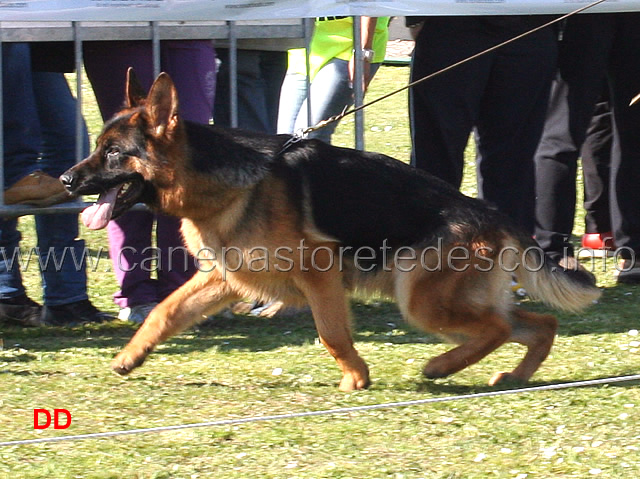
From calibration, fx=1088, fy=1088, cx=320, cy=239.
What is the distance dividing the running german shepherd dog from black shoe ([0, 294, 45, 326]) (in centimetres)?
125

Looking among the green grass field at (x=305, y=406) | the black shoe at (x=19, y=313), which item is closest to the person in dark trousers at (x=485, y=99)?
the green grass field at (x=305, y=406)

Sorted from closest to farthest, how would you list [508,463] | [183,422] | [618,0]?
[508,463] < [183,422] < [618,0]

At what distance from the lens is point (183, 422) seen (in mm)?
4336

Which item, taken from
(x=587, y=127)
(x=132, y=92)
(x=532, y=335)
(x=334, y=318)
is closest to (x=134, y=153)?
(x=132, y=92)

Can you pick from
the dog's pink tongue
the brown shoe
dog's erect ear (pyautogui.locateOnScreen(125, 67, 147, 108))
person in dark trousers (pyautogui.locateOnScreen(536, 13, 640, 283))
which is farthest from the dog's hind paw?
person in dark trousers (pyautogui.locateOnScreen(536, 13, 640, 283))

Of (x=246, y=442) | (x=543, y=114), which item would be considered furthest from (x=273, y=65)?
(x=246, y=442)

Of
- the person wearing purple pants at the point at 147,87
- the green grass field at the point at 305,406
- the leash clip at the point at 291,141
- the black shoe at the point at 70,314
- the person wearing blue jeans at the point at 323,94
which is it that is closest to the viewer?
the green grass field at the point at 305,406

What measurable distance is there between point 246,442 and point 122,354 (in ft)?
3.38

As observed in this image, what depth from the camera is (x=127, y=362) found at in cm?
479

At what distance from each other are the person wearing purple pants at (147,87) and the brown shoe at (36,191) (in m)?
0.50

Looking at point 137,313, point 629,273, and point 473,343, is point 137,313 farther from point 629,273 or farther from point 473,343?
point 629,273

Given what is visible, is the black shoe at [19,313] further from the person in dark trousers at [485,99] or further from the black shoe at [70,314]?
the person in dark trousers at [485,99]

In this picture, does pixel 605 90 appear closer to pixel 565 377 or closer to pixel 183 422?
pixel 565 377

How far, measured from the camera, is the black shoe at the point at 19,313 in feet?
19.4
